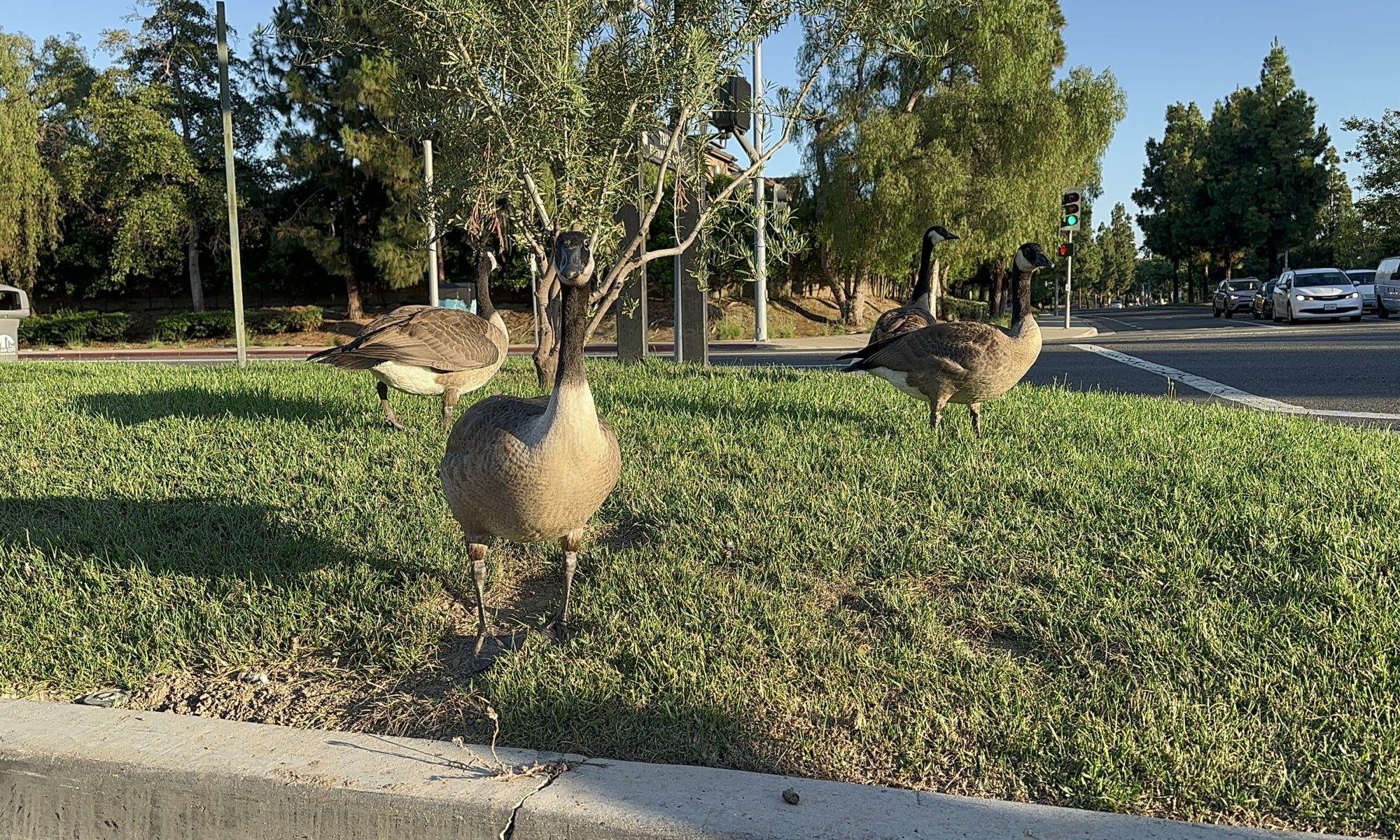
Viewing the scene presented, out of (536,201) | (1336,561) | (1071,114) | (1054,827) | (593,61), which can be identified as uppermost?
(1071,114)

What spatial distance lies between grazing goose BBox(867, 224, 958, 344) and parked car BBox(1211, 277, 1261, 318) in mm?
31172

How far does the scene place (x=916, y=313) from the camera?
26.7 ft

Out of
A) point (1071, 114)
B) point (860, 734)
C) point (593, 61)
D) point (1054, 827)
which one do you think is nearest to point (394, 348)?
point (593, 61)

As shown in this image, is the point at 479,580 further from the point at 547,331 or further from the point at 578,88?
the point at 547,331

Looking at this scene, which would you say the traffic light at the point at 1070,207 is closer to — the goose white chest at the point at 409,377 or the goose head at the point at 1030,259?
the goose head at the point at 1030,259

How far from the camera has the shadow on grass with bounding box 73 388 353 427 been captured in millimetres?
7031

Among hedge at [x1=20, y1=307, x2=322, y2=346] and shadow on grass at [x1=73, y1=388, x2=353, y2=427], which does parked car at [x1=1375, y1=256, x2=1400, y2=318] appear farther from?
hedge at [x1=20, y1=307, x2=322, y2=346]

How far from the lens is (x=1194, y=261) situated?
70750mm

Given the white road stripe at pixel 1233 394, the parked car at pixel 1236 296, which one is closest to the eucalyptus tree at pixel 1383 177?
the parked car at pixel 1236 296

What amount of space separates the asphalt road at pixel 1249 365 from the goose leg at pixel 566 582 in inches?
281

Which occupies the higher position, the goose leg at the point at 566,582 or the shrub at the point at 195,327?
the shrub at the point at 195,327

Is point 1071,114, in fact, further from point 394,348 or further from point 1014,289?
point 394,348

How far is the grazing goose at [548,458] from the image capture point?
10.7ft

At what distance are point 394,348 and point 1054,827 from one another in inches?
200
